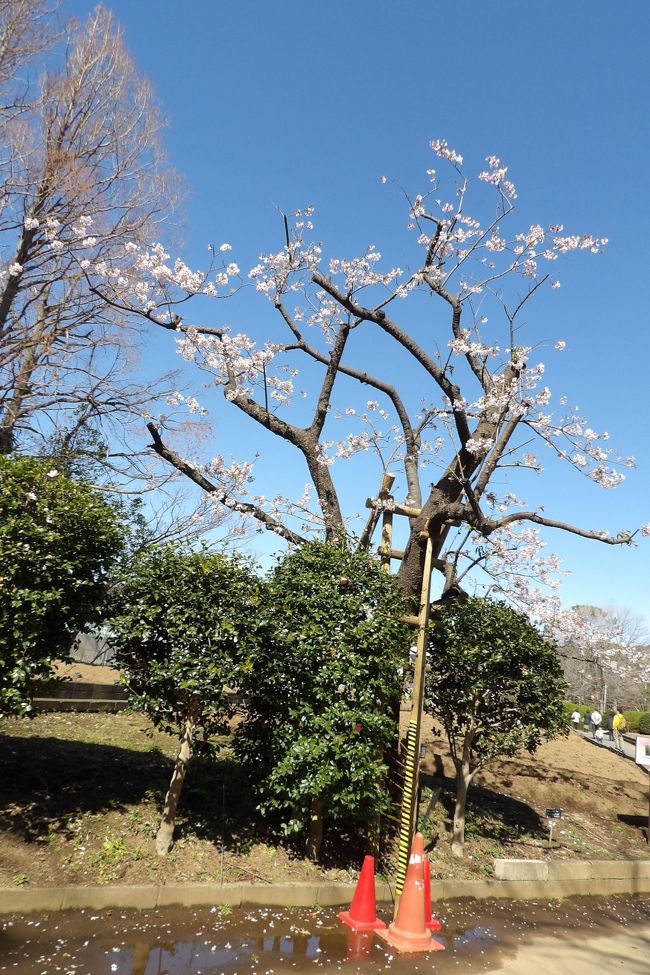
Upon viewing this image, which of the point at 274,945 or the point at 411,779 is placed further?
the point at 411,779

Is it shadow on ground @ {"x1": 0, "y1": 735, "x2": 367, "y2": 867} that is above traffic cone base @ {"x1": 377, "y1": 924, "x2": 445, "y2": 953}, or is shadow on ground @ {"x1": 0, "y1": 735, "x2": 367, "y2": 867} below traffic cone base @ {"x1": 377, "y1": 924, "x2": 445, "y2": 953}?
above

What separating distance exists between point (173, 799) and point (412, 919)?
232cm

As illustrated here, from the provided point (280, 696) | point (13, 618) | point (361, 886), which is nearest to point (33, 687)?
point (13, 618)

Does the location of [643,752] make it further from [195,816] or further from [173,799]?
[173,799]

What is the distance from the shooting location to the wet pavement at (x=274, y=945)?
4.09 m

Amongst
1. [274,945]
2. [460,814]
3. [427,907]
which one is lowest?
[274,945]

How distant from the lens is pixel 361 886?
523 cm

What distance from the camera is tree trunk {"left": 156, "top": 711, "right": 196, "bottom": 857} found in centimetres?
547

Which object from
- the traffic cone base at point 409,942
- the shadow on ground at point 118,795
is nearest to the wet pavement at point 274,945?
the traffic cone base at point 409,942

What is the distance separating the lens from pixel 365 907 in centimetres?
516

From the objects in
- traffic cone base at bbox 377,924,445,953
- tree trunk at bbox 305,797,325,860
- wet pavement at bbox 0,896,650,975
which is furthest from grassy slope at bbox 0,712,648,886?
traffic cone base at bbox 377,924,445,953

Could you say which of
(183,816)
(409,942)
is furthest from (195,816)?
(409,942)

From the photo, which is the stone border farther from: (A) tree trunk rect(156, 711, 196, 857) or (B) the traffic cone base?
(B) the traffic cone base

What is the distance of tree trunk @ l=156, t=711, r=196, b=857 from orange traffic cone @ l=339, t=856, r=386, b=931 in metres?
1.69
